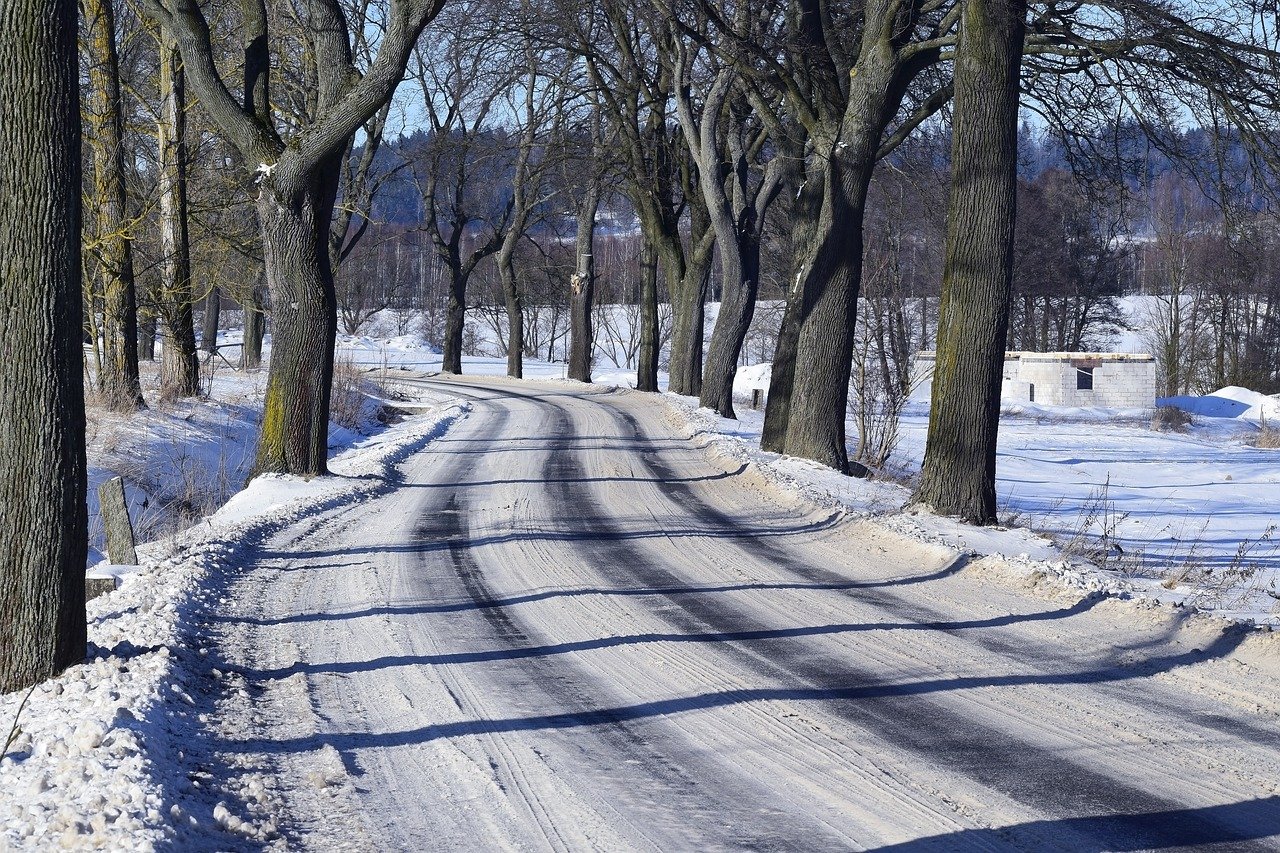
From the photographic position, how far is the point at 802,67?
16484mm

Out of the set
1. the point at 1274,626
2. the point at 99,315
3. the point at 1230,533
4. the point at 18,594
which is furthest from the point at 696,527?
the point at 99,315

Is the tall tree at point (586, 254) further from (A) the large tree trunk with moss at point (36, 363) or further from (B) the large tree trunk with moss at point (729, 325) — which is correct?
(A) the large tree trunk with moss at point (36, 363)

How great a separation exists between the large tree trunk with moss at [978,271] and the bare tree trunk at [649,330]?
18.4 m

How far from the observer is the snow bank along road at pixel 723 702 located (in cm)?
420

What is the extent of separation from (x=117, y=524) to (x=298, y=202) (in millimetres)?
5720

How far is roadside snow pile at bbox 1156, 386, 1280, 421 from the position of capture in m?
42.2

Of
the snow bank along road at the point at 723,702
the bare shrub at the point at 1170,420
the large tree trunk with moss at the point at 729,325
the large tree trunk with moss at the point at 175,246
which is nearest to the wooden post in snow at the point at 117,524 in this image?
the snow bank along road at the point at 723,702

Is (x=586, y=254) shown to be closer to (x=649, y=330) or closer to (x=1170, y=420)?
(x=649, y=330)

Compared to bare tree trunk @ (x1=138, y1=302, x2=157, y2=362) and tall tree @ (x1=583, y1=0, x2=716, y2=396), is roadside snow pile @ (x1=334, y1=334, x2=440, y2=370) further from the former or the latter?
tall tree @ (x1=583, y1=0, x2=716, y2=396)

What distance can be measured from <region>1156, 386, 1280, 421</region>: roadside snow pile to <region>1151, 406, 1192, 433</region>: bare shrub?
8.84ft

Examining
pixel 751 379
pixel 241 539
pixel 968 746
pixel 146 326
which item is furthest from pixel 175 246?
pixel 751 379

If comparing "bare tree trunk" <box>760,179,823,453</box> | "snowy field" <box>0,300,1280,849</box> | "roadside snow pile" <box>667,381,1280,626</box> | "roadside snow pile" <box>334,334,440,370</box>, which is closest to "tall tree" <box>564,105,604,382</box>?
"snowy field" <box>0,300,1280,849</box>

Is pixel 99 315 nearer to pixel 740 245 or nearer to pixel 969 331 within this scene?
pixel 740 245

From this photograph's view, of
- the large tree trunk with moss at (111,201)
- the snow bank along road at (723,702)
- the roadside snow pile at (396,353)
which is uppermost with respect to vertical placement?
the large tree trunk with moss at (111,201)
